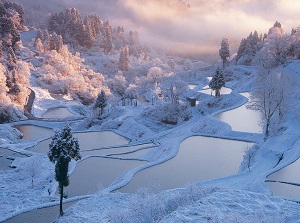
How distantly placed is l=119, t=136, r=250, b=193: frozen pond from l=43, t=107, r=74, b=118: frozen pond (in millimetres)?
47854

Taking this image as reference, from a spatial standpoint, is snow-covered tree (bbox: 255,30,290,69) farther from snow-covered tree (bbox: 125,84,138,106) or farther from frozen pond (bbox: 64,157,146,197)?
frozen pond (bbox: 64,157,146,197)

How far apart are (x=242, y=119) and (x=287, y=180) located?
2376 centimetres

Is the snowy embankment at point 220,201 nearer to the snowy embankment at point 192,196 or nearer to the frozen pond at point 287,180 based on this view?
the snowy embankment at point 192,196

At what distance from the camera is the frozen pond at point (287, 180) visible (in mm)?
22308

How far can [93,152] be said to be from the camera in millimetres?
40656

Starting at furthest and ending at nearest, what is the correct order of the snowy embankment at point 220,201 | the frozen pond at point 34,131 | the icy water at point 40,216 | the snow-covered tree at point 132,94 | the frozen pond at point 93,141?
the snow-covered tree at point 132,94 < the frozen pond at point 34,131 < the frozen pond at point 93,141 < the icy water at point 40,216 < the snowy embankment at point 220,201

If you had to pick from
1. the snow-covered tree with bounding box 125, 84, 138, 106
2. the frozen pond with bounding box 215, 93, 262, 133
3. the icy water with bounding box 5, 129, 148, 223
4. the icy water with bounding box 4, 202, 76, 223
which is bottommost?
the icy water with bounding box 4, 202, 76, 223

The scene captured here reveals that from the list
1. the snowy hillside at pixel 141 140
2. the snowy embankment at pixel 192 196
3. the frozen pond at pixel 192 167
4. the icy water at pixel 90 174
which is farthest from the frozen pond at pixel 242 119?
the icy water at pixel 90 174

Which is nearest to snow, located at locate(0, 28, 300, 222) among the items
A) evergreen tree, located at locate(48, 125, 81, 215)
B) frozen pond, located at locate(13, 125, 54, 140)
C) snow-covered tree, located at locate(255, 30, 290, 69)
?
evergreen tree, located at locate(48, 125, 81, 215)

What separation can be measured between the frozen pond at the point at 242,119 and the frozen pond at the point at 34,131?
34.8 m

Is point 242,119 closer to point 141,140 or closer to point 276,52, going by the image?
point 141,140

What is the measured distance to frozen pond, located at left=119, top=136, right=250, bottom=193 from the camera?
26719mm

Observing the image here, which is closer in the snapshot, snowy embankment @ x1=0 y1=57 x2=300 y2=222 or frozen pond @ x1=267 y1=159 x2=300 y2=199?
snowy embankment @ x1=0 y1=57 x2=300 y2=222

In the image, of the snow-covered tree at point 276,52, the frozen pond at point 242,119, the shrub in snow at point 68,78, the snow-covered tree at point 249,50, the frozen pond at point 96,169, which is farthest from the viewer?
the snow-covered tree at point 249,50
